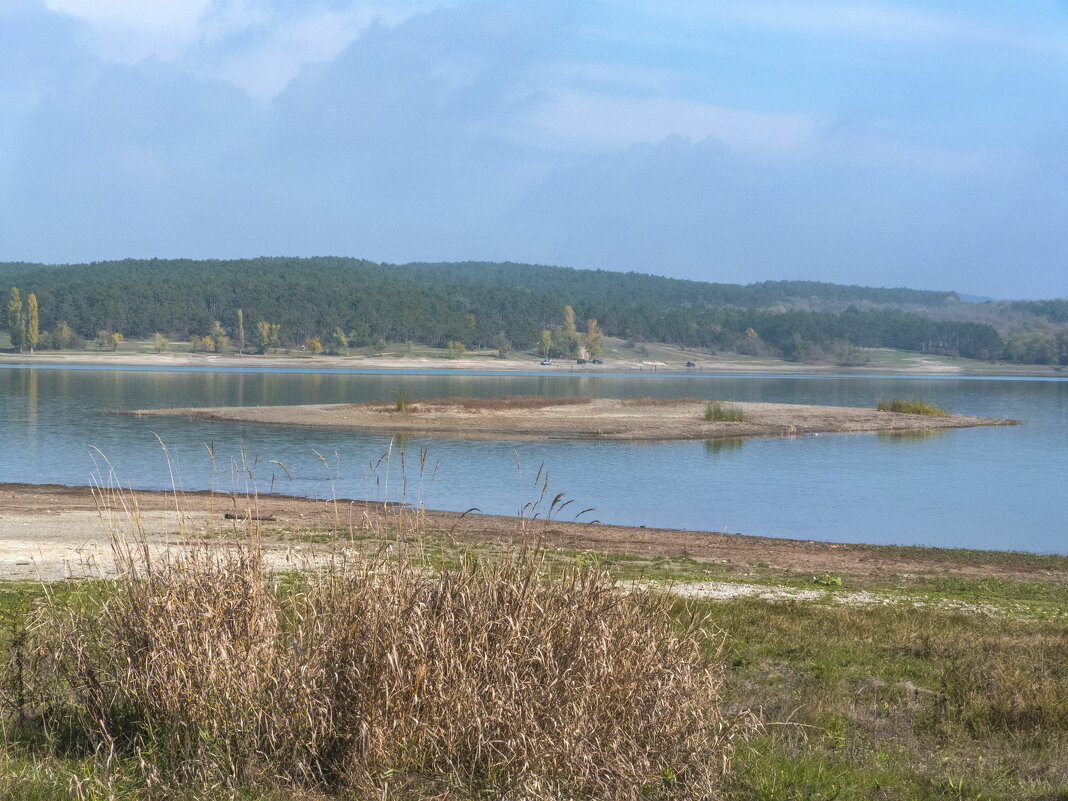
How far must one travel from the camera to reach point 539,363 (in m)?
139

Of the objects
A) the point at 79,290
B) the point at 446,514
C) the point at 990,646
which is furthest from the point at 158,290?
the point at 990,646

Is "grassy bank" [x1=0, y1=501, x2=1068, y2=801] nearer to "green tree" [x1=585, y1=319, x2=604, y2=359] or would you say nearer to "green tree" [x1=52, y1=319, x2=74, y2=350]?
"green tree" [x1=52, y1=319, x2=74, y2=350]

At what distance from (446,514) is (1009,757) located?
44.7ft

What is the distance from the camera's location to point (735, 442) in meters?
40.1

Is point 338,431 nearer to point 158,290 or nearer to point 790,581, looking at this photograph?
point 790,581

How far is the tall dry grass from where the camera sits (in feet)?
15.9

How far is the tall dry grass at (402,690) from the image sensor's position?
4855 millimetres

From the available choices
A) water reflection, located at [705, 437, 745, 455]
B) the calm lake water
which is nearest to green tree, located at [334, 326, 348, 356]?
the calm lake water

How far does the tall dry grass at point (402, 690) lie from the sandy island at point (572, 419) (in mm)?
33022

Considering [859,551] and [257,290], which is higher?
[257,290]

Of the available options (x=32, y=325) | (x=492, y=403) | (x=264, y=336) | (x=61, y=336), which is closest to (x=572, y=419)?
(x=492, y=403)

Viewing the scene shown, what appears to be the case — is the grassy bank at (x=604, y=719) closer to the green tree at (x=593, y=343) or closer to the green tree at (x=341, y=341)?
the green tree at (x=341, y=341)

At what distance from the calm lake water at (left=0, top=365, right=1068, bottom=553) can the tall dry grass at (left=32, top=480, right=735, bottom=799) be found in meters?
7.55

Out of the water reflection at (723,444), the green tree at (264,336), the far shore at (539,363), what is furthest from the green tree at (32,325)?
the water reflection at (723,444)
